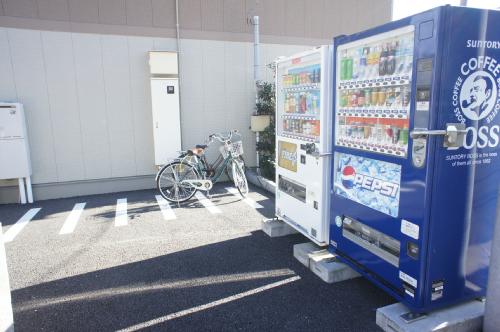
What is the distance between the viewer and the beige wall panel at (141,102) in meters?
5.79

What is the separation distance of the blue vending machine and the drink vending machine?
1.12ft

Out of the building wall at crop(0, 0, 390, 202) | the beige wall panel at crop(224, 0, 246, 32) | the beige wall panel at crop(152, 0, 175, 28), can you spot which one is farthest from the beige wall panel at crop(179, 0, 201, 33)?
the beige wall panel at crop(224, 0, 246, 32)

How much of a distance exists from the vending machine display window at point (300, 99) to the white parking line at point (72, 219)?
2822mm

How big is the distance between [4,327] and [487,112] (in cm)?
309

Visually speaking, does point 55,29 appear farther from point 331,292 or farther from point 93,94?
point 331,292

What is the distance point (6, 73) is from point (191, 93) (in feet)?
9.09

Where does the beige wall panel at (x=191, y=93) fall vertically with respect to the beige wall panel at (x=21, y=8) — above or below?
below

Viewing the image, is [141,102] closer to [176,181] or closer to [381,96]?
[176,181]

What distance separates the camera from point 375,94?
2.49 m

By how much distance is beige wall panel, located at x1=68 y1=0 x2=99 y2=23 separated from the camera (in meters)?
5.35

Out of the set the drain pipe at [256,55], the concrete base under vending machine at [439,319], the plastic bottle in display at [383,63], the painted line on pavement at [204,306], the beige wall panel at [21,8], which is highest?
the beige wall panel at [21,8]

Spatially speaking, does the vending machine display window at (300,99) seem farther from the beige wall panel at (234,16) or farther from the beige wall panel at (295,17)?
the beige wall panel at (295,17)

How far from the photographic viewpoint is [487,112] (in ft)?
7.09

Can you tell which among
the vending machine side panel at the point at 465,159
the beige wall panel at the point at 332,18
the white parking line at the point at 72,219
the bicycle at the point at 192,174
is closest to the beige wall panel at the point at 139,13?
the bicycle at the point at 192,174
